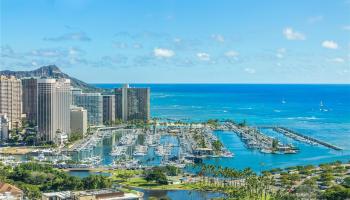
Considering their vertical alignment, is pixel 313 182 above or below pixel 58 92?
below

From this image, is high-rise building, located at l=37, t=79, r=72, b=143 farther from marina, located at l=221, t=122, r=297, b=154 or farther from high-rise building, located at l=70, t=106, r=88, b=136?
marina, located at l=221, t=122, r=297, b=154

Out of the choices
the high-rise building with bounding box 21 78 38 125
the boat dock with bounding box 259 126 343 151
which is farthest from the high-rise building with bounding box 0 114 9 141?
the boat dock with bounding box 259 126 343 151

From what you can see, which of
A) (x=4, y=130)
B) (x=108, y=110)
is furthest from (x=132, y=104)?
(x=4, y=130)

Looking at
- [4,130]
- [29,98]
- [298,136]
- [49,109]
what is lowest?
[298,136]

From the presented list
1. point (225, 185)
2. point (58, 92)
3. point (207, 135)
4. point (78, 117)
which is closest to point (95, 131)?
point (78, 117)

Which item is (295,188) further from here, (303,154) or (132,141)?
(132,141)

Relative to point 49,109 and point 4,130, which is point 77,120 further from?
point 4,130
